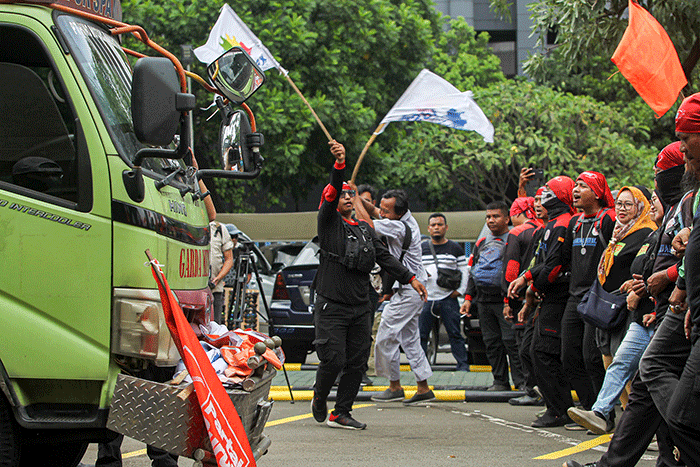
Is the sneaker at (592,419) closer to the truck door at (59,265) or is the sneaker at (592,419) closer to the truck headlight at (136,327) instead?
the truck headlight at (136,327)

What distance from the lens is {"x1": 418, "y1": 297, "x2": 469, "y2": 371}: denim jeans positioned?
33.3 ft

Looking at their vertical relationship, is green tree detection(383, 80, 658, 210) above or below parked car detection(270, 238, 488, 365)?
above

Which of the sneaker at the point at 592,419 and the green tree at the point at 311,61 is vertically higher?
the green tree at the point at 311,61

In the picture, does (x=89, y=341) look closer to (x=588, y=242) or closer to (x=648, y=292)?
(x=648, y=292)

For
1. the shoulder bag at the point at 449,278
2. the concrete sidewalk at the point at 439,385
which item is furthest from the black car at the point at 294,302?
the shoulder bag at the point at 449,278

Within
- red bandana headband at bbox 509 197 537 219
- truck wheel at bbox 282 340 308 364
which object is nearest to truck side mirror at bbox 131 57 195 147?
red bandana headband at bbox 509 197 537 219

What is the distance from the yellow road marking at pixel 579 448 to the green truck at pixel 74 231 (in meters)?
2.83

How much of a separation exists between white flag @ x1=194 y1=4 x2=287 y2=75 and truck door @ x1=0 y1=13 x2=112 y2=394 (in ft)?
10.7

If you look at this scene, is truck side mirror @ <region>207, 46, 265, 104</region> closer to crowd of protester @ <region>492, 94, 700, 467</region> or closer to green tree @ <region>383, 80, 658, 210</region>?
crowd of protester @ <region>492, 94, 700, 467</region>

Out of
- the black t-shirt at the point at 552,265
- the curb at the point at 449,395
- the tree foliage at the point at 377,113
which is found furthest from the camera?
the tree foliage at the point at 377,113

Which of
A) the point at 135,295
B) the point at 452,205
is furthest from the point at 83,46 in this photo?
the point at 452,205

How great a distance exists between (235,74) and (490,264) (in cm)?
506

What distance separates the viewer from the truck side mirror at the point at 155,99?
383cm

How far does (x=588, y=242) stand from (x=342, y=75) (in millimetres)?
15189
